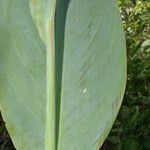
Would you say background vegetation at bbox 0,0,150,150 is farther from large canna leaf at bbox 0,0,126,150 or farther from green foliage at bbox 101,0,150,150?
large canna leaf at bbox 0,0,126,150

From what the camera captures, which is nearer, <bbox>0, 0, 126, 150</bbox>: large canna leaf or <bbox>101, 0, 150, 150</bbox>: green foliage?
<bbox>0, 0, 126, 150</bbox>: large canna leaf

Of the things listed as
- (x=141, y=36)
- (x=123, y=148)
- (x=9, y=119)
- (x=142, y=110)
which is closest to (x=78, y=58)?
Result: (x=9, y=119)

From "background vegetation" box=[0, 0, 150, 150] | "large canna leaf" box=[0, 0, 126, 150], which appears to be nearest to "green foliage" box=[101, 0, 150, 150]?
"background vegetation" box=[0, 0, 150, 150]

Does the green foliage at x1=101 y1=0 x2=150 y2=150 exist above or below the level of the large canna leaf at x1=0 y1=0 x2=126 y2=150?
below

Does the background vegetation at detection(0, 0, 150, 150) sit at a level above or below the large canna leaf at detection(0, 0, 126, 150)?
below

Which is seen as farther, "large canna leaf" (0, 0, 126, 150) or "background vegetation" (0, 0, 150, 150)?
"background vegetation" (0, 0, 150, 150)

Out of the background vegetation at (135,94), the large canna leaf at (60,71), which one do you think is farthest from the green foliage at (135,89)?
the large canna leaf at (60,71)
